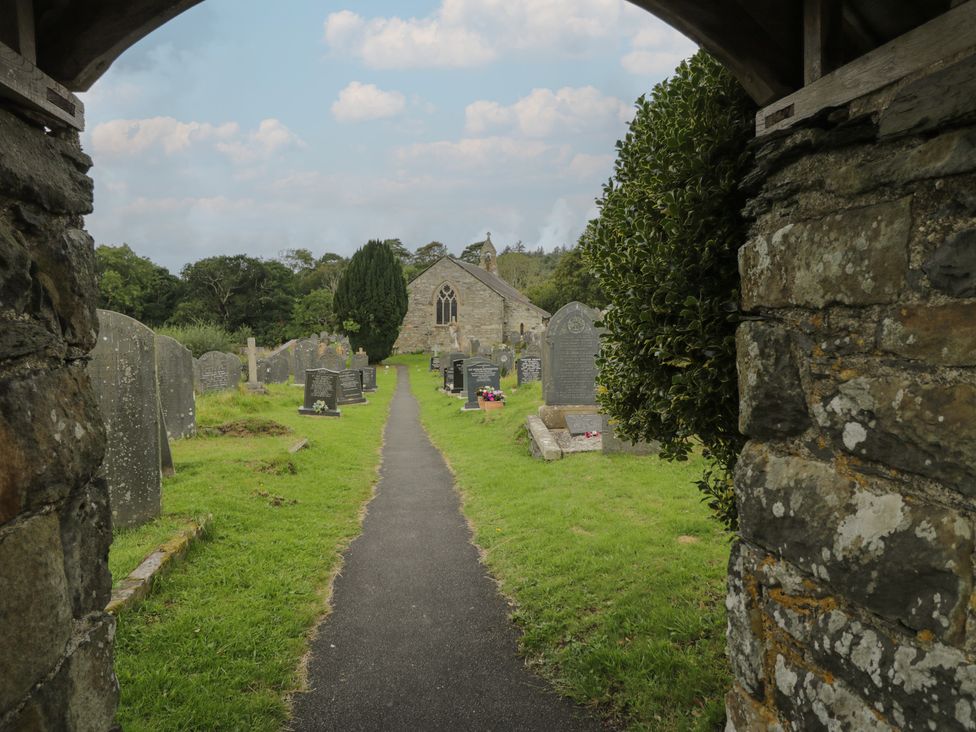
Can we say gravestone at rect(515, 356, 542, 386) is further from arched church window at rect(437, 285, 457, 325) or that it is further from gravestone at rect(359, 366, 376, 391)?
arched church window at rect(437, 285, 457, 325)

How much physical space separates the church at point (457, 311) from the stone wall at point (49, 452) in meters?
42.2

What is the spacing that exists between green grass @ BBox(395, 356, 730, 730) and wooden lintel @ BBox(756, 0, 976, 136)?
2.87 m

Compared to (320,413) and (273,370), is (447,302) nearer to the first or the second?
(273,370)

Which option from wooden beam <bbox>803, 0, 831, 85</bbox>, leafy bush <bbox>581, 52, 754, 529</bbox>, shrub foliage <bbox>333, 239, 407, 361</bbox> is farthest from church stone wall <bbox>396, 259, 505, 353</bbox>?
wooden beam <bbox>803, 0, 831, 85</bbox>

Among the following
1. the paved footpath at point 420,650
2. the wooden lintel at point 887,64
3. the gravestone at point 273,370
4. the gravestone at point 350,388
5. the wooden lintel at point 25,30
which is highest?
the wooden lintel at point 25,30

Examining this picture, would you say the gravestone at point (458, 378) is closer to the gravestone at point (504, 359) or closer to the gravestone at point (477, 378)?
the gravestone at point (477, 378)

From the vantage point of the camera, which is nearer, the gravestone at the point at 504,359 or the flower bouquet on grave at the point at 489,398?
the flower bouquet on grave at the point at 489,398

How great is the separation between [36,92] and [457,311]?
43254 mm

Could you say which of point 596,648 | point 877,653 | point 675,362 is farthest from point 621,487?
point 877,653

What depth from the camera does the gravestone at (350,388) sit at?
1825 centimetres

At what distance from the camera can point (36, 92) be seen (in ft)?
6.20

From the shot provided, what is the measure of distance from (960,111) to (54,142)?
286 cm

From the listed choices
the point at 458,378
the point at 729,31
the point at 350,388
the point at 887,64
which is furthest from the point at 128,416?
the point at 458,378

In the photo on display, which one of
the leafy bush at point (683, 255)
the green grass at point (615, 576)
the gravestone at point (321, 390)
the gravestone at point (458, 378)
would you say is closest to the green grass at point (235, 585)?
the green grass at point (615, 576)
